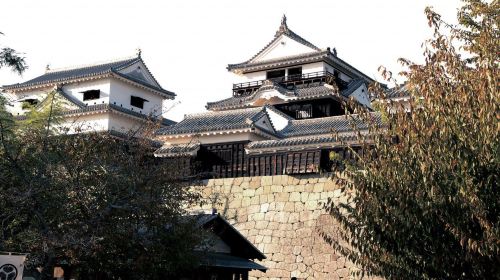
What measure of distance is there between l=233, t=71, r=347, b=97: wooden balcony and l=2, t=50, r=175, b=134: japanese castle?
4318 millimetres

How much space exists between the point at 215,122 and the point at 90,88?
42.6ft

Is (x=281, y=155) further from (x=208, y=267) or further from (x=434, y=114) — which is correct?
(x=434, y=114)

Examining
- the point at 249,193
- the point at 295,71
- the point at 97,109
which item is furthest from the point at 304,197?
the point at 97,109

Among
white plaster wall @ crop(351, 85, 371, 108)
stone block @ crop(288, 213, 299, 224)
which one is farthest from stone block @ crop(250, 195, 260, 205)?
white plaster wall @ crop(351, 85, 371, 108)

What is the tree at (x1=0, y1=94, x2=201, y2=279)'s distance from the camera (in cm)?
975

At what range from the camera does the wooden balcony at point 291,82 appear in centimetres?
2995

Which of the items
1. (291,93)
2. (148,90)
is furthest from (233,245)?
(148,90)

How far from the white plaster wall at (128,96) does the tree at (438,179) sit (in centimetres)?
2396

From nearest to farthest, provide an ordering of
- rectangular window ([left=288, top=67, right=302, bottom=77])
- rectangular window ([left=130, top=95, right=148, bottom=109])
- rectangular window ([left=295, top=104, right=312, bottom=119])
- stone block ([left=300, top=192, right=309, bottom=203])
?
stone block ([left=300, top=192, right=309, bottom=203]) < rectangular window ([left=295, top=104, right=312, bottom=119]) < rectangular window ([left=288, top=67, right=302, bottom=77]) < rectangular window ([left=130, top=95, right=148, bottom=109])

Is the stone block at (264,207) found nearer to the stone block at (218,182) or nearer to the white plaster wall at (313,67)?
the stone block at (218,182)

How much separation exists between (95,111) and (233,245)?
62.3ft

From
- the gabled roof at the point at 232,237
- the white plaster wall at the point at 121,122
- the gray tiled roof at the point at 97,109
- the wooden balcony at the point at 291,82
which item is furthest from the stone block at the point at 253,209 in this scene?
the gray tiled roof at the point at 97,109

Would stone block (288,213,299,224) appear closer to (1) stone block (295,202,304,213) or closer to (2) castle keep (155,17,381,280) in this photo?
(2) castle keep (155,17,381,280)

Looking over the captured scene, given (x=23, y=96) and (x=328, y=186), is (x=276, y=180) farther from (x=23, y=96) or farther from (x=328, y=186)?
(x=23, y=96)
